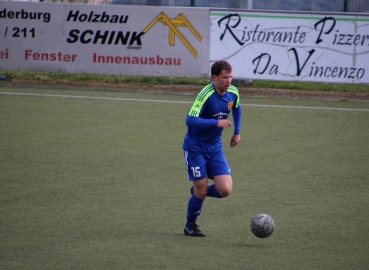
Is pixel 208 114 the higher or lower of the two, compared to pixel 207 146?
higher

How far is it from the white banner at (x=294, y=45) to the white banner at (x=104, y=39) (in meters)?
0.78

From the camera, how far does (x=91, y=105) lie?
52.6ft

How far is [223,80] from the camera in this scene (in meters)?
6.76

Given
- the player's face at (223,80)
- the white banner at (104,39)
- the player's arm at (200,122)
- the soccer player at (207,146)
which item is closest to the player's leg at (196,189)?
the soccer player at (207,146)

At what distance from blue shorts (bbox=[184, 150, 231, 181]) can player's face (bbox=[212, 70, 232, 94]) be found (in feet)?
2.35

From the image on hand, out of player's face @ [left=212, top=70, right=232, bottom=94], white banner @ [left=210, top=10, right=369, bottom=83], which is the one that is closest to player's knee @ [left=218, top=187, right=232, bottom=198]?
player's face @ [left=212, top=70, right=232, bottom=94]

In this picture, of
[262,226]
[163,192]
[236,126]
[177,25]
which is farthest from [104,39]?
[262,226]

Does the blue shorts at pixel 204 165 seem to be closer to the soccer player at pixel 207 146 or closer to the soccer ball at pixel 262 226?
the soccer player at pixel 207 146

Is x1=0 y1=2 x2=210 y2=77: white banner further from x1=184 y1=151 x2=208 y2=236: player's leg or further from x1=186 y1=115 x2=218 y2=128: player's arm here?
x1=186 y1=115 x2=218 y2=128: player's arm

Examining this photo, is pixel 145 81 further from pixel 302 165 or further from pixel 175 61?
pixel 302 165

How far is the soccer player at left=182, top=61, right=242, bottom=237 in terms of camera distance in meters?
6.81

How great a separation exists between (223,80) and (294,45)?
469 inches

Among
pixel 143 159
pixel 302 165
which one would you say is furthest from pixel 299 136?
pixel 143 159

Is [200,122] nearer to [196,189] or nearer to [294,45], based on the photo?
[196,189]
